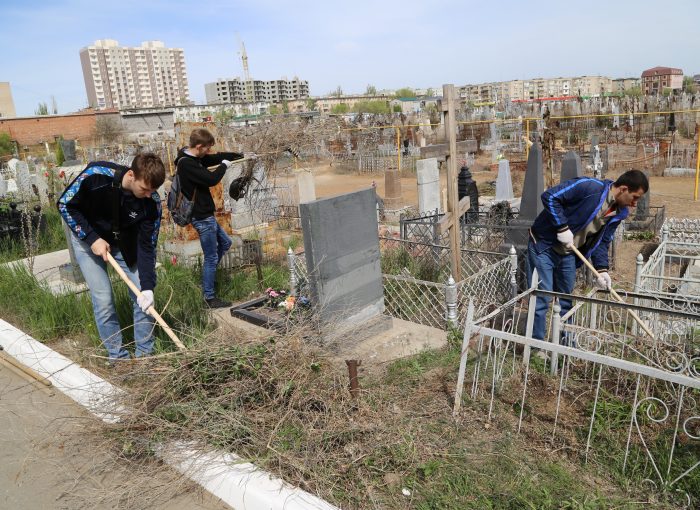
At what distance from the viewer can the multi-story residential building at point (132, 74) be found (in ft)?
394

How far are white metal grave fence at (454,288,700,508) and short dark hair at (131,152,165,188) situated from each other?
204 cm

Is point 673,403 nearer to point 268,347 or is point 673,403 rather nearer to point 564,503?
point 564,503

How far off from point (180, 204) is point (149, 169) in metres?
1.82

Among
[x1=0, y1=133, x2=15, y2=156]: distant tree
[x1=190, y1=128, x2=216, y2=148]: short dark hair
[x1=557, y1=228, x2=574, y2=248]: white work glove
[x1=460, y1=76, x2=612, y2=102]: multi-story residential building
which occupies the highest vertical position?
[x1=460, y1=76, x2=612, y2=102]: multi-story residential building

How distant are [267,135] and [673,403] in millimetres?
5087

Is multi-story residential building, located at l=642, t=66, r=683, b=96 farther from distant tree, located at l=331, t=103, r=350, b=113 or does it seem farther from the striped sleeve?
the striped sleeve

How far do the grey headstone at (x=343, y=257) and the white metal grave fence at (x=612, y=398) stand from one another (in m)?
1.12

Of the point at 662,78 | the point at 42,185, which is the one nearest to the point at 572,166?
the point at 42,185

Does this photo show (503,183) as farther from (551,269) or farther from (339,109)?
(339,109)

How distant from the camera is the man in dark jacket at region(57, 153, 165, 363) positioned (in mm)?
3557

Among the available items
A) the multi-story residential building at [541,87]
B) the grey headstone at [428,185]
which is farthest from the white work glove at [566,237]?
the multi-story residential building at [541,87]

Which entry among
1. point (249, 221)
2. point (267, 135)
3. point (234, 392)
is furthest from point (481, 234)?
point (234, 392)

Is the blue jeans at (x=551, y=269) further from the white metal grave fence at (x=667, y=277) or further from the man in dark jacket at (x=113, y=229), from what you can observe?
the man in dark jacket at (x=113, y=229)

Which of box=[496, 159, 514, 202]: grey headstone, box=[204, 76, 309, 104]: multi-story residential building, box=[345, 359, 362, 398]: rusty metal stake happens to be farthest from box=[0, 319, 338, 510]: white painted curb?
box=[204, 76, 309, 104]: multi-story residential building
